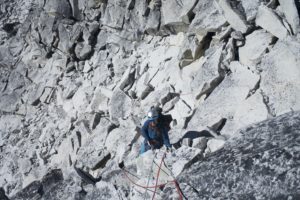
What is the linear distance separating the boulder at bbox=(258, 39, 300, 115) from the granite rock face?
0.10 feet

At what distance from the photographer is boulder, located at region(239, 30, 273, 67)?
1126 centimetres

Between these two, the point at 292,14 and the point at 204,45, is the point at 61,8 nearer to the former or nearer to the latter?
the point at 204,45

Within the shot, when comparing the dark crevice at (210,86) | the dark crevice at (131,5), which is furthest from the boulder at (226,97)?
the dark crevice at (131,5)

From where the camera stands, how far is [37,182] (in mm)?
13109

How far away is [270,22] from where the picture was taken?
11.2 meters

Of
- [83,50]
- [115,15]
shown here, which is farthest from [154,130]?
[83,50]

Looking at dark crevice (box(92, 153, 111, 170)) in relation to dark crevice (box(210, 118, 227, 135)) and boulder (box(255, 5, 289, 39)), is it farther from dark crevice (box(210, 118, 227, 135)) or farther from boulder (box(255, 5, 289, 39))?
boulder (box(255, 5, 289, 39))

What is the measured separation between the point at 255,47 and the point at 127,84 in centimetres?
639

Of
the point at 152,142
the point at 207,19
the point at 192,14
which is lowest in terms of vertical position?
the point at 152,142

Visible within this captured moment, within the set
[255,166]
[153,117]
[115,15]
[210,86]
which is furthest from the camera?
[115,15]

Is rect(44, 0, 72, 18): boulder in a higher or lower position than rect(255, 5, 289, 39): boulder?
lower

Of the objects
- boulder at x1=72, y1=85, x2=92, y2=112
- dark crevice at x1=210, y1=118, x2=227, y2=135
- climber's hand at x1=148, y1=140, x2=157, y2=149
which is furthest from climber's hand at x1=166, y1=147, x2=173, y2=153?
boulder at x1=72, y1=85, x2=92, y2=112

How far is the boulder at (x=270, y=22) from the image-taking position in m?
10.8

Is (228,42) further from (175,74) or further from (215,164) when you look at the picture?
(215,164)
